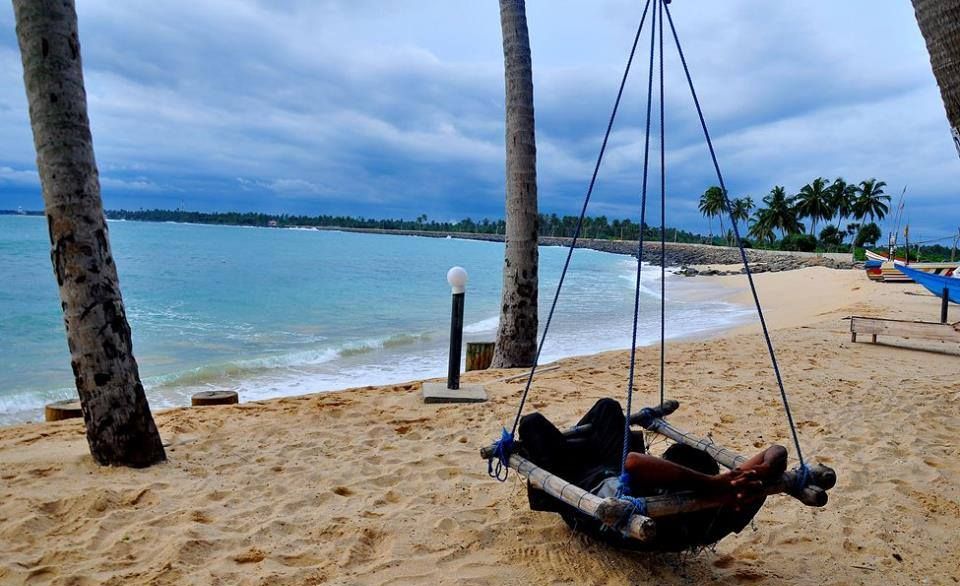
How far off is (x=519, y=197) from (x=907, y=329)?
20.2ft

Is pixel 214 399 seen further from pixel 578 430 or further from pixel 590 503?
pixel 590 503

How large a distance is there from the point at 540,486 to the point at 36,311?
68.4 feet

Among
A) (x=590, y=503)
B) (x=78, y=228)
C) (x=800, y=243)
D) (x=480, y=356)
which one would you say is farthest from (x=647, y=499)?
(x=800, y=243)

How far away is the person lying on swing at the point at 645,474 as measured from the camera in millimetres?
2430

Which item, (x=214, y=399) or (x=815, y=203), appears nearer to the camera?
(x=214, y=399)

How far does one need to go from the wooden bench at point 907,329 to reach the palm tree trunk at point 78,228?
9.71m

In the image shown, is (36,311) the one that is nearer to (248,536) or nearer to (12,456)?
(12,456)

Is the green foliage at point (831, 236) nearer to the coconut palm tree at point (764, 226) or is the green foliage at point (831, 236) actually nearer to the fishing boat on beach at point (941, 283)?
the coconut palm tree at point (764, 226)

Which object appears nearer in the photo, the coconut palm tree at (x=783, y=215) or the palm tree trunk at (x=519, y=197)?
the palm tree trunk at (x=519, y=197)

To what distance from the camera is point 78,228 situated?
12.3 ft

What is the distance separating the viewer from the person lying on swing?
95.7 inches

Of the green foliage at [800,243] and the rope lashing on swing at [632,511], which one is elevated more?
the green foliage at [800,243]

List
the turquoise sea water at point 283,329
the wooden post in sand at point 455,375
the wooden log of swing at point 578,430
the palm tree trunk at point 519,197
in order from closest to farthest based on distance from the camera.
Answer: the wooden log of swing at point 578,430
the wooden post in sand at point 455,375
the palm tree trunk at point 519,197
the turquoise sea water at point 283,329

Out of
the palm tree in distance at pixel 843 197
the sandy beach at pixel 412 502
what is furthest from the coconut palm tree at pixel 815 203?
the sandy beach at pixel 412 502
